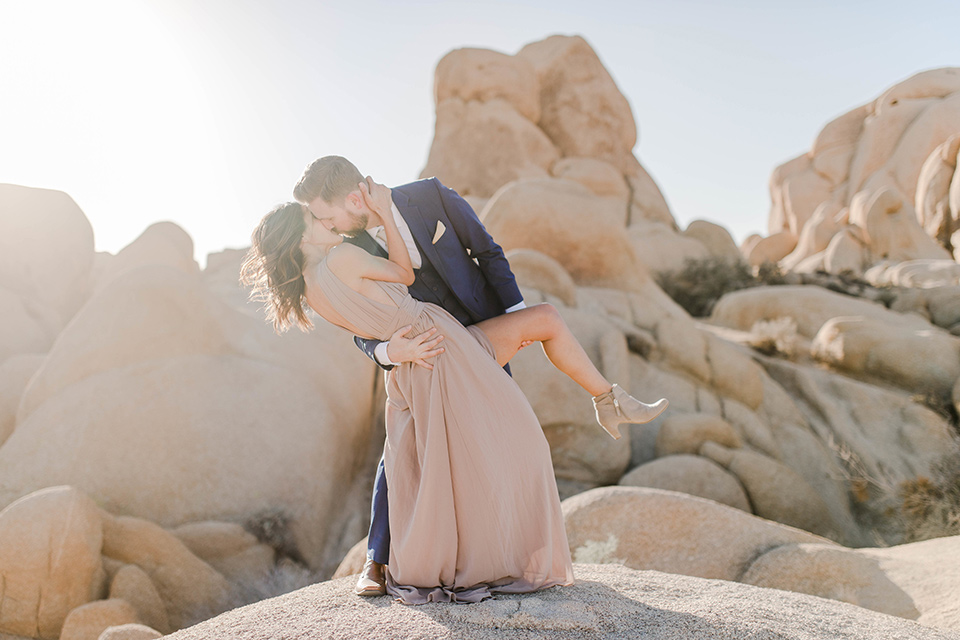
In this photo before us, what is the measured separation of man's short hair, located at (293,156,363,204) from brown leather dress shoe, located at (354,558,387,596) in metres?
1.76

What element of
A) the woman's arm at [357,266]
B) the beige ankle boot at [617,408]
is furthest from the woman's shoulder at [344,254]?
the beige ankle boot at [617,408]

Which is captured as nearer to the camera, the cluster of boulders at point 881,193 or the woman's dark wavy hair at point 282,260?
the woman's dark wavy hair at point 282,260

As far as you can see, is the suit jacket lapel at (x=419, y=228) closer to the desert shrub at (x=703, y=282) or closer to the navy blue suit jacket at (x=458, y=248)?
the navy blue suit jacket at (x=458, y=248)

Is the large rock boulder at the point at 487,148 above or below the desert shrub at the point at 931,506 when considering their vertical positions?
above

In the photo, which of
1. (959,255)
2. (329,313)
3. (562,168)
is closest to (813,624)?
(329,313)

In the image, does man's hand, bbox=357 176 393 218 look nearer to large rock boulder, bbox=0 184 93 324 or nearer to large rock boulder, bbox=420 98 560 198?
large rock boulder, bbox=0 184 93 324

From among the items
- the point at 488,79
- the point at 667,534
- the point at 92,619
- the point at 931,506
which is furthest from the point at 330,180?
the point at 488,79

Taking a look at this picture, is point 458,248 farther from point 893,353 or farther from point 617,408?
point 893,353

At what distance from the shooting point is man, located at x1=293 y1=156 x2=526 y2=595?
3.12m

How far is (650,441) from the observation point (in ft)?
29.9

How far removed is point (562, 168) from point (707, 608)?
2023 cm

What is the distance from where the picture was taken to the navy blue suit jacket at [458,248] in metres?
3.43

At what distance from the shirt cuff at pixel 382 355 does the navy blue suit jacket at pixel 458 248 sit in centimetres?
18

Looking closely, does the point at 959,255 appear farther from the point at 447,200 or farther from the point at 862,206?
the point at 447,200
